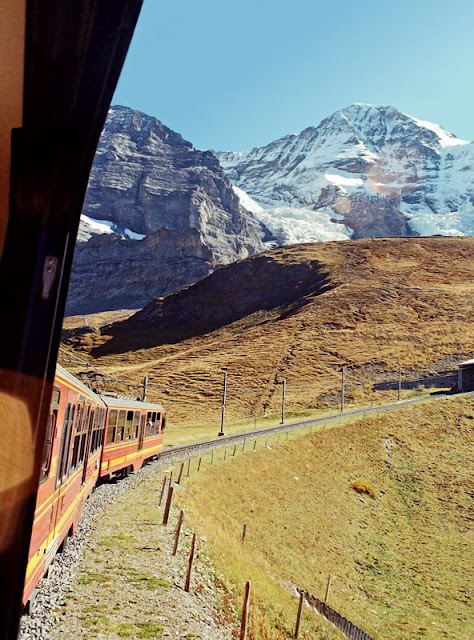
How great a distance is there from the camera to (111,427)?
16.8m

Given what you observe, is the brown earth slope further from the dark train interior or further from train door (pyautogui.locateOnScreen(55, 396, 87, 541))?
the dark train interior

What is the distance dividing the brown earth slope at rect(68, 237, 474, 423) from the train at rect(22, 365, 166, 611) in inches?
1607

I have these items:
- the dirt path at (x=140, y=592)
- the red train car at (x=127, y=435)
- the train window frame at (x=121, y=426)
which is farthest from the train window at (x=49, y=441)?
the train window frame at (x=121, y=426)

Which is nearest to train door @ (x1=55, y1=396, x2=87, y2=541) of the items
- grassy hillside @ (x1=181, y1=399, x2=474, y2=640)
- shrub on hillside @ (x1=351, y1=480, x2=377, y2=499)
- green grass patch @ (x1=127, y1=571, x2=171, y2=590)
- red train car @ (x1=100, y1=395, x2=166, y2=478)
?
green grass patch @ (x1=127, y1=571, x2=171, y2=590)

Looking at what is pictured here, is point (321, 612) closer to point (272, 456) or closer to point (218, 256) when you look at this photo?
point (272, 456)

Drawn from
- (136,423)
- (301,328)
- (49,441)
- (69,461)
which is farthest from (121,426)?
(301,328)

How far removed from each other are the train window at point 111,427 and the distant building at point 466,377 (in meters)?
50.8

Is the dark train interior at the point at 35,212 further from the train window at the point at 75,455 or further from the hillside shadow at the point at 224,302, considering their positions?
the hillside shadow at the point at 224,302

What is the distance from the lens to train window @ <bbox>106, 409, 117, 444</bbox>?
647 inches

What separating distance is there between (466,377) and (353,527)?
40167mm

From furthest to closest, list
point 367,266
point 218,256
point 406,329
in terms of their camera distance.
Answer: point 218,256 → point 367,266 → point 406,329

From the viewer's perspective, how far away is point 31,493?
2330 millimetres

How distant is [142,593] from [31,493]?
900cm

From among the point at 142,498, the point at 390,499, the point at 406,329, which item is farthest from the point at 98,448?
the point at 406,329
